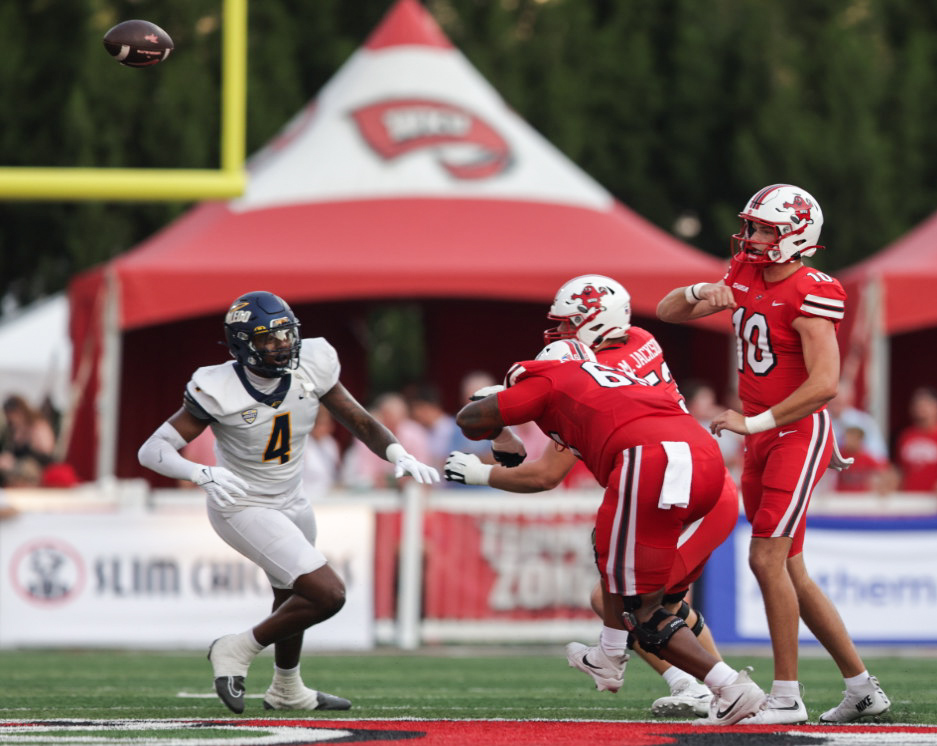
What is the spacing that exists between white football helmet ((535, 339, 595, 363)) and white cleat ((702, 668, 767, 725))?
1287 mm

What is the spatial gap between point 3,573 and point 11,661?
1028mm

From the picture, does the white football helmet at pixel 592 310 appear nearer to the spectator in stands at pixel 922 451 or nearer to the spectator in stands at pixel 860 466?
the spectator in stands at pixel 860 466

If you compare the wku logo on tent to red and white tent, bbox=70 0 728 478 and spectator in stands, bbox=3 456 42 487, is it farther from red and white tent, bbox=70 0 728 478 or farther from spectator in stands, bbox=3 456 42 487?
spectator in stands, bbox=3 456 42 487

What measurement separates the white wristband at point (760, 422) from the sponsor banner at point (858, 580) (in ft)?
16.3

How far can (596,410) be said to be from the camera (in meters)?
6.49

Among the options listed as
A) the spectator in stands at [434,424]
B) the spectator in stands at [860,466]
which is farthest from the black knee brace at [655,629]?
the spectator in stands at [434,424]

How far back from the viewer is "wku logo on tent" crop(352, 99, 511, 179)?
51.8 feet

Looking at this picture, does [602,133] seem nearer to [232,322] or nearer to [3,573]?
[3,573]

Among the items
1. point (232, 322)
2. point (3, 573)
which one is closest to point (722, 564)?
point (3, 573)

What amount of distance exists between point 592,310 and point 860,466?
6311 mm

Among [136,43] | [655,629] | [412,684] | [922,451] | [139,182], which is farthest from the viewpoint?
[922,451]

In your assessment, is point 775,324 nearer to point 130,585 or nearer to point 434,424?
point 130,585

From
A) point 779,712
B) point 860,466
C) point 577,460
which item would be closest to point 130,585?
point 860,466

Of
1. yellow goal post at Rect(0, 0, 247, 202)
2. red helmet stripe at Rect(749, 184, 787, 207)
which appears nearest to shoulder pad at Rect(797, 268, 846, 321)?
red helmet stripe at Rect(749, 184, 787, 207)
